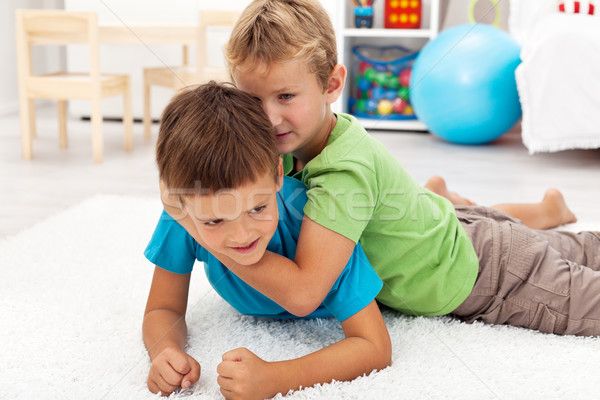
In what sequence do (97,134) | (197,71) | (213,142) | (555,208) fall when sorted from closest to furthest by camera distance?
(213,142) → (555,208) → (97,134) → (197,71)

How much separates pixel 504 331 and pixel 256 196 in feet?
1.65

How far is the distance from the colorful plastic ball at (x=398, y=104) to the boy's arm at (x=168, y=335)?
2.36 metres

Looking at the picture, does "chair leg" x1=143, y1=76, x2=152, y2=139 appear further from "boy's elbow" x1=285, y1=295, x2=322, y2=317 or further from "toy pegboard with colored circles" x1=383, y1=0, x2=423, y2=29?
"boy's elbow" x1=285, y1=295, x2=322, y2=317

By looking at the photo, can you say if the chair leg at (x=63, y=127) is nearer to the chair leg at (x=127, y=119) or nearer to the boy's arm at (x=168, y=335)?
the chair leg at (x=127, y=119)

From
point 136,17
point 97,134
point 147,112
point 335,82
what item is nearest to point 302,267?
point 335,82

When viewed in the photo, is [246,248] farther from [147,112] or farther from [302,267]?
[147,112]

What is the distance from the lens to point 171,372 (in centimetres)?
82

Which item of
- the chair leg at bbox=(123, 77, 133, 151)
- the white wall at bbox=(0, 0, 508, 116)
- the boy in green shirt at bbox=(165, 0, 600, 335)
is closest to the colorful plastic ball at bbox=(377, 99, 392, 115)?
the white wall at bbox=(0, 0, 508, 116)

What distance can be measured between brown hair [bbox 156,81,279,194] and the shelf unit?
81.0 inches

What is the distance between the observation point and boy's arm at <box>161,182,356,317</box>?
82 centimetres

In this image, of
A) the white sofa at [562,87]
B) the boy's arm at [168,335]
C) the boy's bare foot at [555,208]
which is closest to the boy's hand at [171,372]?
the boy's arm at [168,335]

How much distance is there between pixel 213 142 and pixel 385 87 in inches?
99.2

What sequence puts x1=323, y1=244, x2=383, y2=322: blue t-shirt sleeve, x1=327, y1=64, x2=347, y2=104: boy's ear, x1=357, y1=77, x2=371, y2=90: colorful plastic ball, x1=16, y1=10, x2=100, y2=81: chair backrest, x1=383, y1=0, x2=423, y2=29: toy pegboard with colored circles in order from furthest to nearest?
x1=357, y1=77, x2=371, y2=90: colorful plastic ball
x1=383, y1=0, x2=423, y2=29: toy pegboard with colored circles
x1=16, y1=10, x2=100, y2=81: chair backrest
x1=327, y1=64, x2=347, y2=104: boy's ear
x1=323, y1=244, x2=383, y2=322: blue t-shirt sleeve

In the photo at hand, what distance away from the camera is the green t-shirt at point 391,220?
2.78 feet
